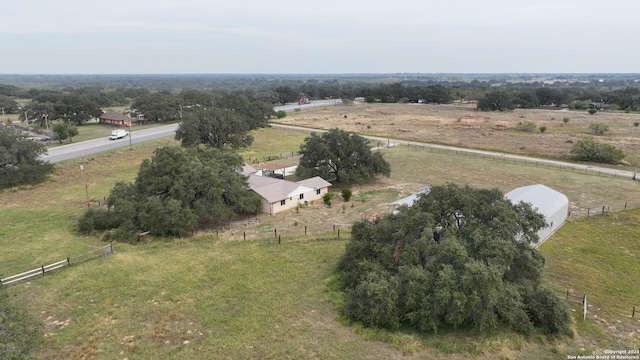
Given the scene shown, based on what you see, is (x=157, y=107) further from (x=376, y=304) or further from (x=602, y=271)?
(x=602, y=271)

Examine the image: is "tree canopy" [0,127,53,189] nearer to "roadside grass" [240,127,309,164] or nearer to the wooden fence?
the wooden fence

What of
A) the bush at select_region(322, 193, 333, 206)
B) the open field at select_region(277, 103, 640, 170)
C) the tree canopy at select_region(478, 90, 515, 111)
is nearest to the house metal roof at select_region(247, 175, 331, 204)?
the bush at select_region(322, 193, 333, 206)

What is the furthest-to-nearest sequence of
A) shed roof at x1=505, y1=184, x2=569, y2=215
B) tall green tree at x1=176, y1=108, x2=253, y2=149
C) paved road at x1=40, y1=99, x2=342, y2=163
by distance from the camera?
paved road at x1=40, y1=99, x2=342, y2=163 < tall green tree at x1=176, y1=108, x2=253, y2=149 < shed roof at x1=505, y1=184, x2=569, y2=215

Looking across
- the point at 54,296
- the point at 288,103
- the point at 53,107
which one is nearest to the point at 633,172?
the point at 54,296

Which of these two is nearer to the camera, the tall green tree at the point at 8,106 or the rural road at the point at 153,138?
the rural road at the point at 153,138

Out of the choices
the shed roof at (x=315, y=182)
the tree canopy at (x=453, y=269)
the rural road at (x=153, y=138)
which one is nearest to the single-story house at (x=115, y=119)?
the rural road at (x=153, y=138)

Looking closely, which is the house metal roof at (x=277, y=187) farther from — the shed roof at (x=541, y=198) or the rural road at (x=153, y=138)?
the rural road at (x=153, y=138)

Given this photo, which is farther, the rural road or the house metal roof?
the rural road
